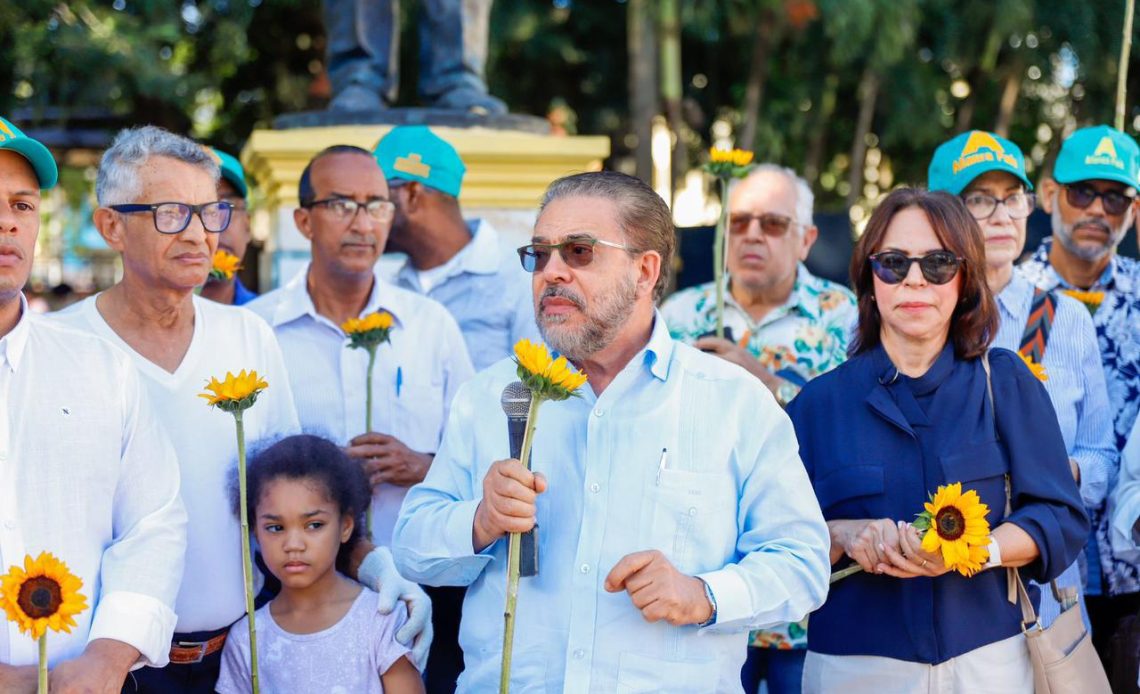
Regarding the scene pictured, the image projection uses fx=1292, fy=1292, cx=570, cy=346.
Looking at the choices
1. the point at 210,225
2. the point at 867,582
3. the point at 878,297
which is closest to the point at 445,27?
the point at 210,225

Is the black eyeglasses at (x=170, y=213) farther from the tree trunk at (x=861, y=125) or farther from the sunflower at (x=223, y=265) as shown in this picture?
the tree trunk at (x=861, y=125)

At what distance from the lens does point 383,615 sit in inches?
135

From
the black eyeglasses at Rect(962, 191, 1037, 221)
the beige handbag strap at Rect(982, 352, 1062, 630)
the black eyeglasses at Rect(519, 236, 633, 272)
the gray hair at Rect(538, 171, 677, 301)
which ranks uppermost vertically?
the black eyeglasses at Rect(962, 191, 1037, 221)

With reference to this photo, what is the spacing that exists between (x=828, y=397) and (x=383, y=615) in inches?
51.5

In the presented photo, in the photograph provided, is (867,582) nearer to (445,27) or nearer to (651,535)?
(651,535)

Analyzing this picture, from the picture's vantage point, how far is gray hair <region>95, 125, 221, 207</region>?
136 inches

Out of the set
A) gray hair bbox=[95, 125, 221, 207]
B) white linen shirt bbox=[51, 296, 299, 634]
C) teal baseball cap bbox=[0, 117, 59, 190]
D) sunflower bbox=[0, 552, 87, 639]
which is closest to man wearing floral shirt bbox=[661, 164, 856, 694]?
white linen shirt bbox=[51, 296, 299, 634]

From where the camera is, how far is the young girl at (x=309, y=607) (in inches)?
133

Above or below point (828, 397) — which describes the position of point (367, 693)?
below

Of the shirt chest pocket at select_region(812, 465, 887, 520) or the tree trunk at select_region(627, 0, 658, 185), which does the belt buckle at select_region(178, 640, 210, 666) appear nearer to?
the shirt chest pocket at select_region(812, 465, 887, 520)

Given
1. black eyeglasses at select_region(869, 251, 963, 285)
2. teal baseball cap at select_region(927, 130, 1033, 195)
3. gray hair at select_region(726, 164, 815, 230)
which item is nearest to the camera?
black eyeglasses at select_region(869, 251, 963, 285)

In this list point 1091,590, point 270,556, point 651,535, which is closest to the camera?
point 651,535

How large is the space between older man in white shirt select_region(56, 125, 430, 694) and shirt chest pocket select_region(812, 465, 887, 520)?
155cm

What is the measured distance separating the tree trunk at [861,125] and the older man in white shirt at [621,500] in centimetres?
899
